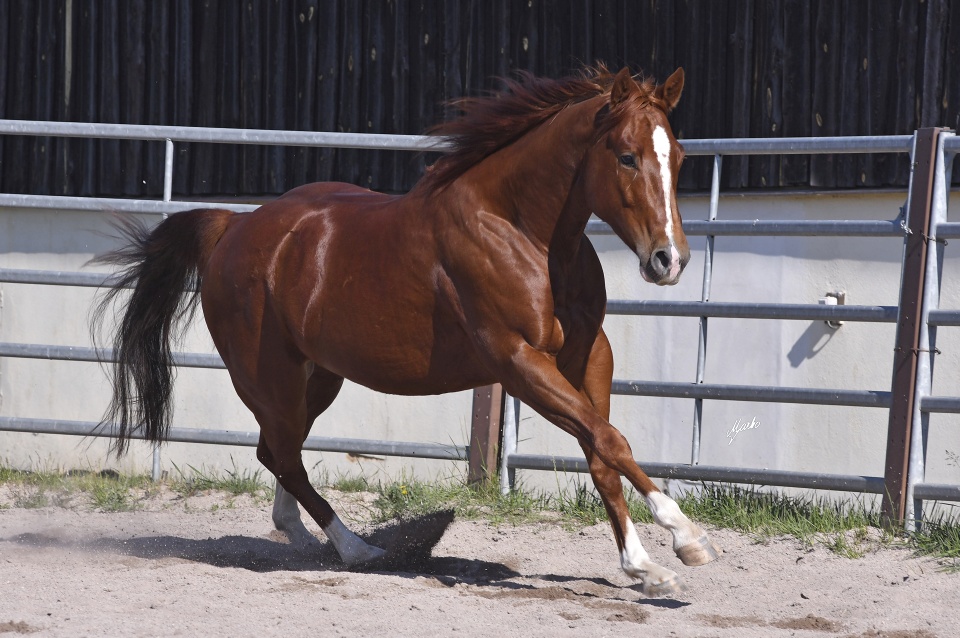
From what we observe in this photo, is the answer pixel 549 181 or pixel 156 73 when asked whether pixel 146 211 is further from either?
pixel 549 181

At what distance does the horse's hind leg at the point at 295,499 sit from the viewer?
5160 millimetres

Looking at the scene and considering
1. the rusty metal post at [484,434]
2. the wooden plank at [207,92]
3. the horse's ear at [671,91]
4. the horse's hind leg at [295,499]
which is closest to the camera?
the horse's ear at [671,91]

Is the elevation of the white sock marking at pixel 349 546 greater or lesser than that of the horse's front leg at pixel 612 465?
lesser

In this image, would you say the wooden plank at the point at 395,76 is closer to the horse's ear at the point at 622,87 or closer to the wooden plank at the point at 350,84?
the wooden plank at the point at 350,84

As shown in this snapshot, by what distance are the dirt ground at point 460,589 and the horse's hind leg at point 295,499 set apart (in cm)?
10

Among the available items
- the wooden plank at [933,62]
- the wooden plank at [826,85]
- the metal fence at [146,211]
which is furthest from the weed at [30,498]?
the wooden plank at [933,62]

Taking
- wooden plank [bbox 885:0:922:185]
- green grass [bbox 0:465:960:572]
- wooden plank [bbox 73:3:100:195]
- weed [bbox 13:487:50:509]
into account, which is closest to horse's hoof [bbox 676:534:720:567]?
green grass [bbox 0:465:960:572]

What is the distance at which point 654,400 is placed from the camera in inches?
274

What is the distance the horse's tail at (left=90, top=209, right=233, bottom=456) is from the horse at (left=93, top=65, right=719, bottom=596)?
0.01m

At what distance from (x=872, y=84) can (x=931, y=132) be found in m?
1.86

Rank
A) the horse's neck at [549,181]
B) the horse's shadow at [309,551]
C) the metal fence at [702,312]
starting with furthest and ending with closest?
the metal fence at [702,312], the horse's shadow at [309,551], the horse's neck at [549,181]

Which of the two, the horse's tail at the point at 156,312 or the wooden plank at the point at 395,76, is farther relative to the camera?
the wooden plank at the point at 395,76

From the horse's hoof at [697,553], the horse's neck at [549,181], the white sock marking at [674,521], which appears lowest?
the horse's hoof at [697,553]
